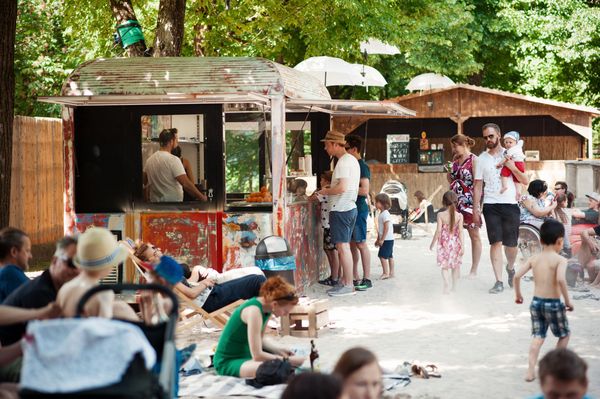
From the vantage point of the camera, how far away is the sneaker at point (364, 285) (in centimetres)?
1283

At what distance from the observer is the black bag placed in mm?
7551

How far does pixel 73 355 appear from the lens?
381cm

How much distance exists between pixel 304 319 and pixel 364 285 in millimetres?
3021

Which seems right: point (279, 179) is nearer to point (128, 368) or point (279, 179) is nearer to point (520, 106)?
point (128, 368)

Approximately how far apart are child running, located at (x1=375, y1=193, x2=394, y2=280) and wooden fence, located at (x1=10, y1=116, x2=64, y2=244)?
6001mm

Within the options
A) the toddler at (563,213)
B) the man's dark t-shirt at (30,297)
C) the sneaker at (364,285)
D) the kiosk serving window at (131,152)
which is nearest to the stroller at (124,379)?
the man's dark t-shirt at (30,297)

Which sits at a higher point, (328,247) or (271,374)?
(328,247)

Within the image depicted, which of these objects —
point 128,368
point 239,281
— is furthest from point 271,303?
point 128,368

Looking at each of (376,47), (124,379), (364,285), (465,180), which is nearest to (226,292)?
(364,285)

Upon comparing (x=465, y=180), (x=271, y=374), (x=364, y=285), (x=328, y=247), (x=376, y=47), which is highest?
(x=376, y=47)

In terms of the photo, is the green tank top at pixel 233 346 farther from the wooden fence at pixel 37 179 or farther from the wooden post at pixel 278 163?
the wooden fence at pixel 37 179

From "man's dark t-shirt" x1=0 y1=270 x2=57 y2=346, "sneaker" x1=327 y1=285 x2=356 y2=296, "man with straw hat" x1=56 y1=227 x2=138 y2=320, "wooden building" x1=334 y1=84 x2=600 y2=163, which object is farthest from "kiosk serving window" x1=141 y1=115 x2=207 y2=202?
"wooden building" x1=334 y1=84 x2=600 y2=163

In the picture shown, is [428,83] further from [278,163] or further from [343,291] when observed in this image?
[278,163]

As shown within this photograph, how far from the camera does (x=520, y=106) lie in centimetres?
2575
